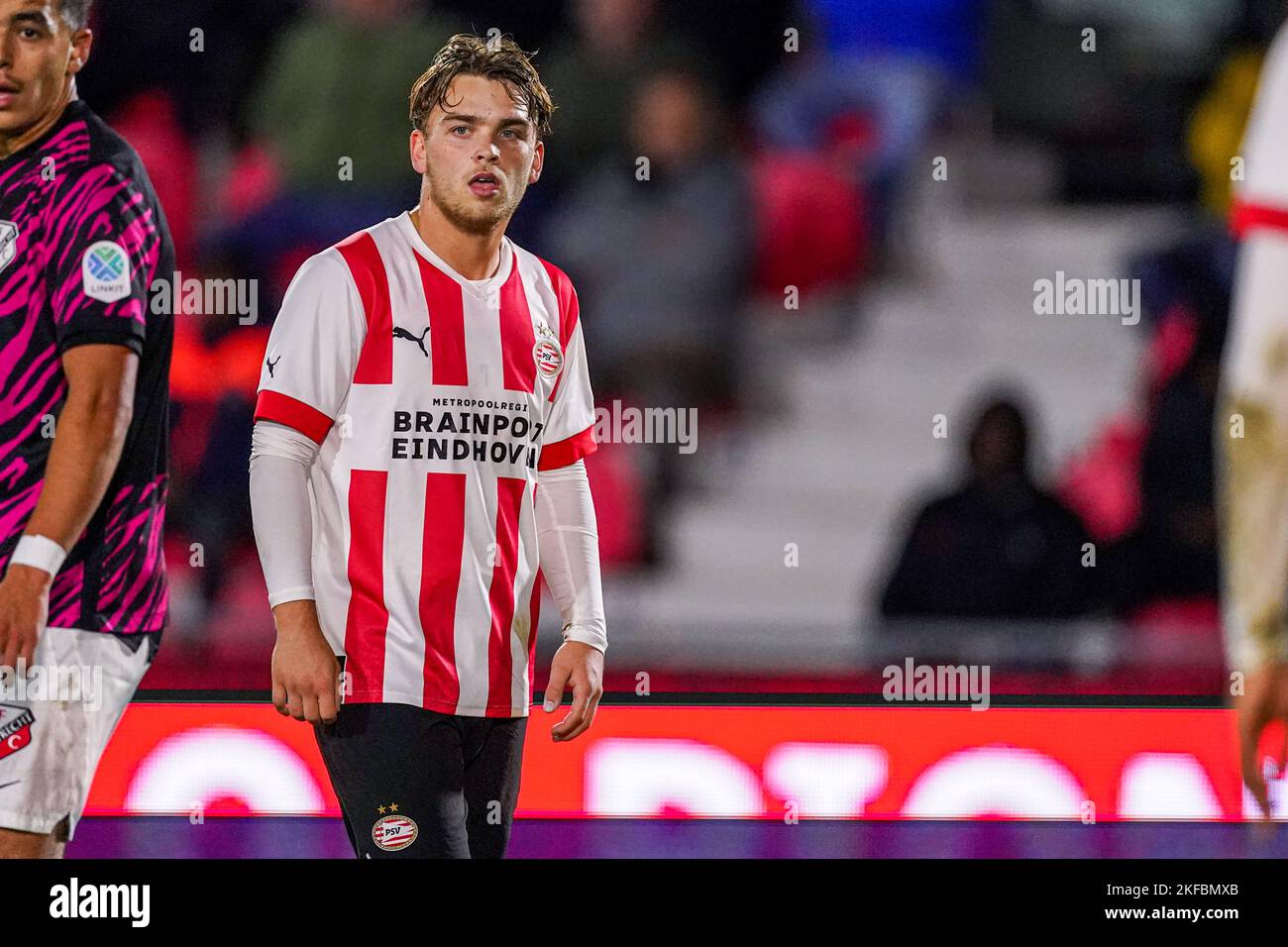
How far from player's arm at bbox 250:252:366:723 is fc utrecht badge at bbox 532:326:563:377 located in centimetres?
30

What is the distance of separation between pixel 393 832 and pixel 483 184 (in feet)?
3.39

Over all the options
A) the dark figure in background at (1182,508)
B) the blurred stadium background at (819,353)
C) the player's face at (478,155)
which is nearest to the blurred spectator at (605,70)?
the blurred stadium background at (819,353)

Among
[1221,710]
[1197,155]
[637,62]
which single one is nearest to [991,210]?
[1197,155]

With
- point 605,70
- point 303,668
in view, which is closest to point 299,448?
point 303,668

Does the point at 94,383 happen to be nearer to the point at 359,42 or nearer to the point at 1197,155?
the point at 359,42

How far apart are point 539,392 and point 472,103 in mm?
485

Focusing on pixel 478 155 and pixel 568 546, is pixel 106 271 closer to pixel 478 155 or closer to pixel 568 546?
pixel 478 155

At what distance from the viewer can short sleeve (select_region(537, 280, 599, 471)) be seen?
2732 mm

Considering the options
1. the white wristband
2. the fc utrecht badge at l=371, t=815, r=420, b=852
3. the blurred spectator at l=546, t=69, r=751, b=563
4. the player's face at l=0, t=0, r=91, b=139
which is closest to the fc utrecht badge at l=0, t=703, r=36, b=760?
the white wristband

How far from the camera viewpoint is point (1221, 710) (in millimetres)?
3248

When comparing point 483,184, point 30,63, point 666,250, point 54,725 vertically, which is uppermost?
point 30,63

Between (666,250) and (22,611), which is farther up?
(666,250)

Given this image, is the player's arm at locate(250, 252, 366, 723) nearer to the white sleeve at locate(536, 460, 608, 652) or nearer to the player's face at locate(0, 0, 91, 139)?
the white sleeve at locate(536, 460, 608, 652)

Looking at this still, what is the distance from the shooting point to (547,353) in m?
2.71
